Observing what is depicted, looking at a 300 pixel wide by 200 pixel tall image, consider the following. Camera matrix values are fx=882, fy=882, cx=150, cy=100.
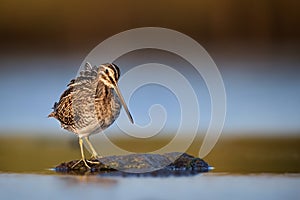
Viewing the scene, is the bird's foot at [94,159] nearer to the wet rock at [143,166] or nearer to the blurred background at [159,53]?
the wet rock at [143,166]

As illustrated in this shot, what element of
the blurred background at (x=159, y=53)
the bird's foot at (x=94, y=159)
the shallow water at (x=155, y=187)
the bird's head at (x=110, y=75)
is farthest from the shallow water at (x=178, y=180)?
the blurred background at (x=159, y=53)

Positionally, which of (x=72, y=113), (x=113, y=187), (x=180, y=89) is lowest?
(x=113, y=187)

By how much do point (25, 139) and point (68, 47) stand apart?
3.39 m

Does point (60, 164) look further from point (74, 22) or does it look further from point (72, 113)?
point (74, 22)

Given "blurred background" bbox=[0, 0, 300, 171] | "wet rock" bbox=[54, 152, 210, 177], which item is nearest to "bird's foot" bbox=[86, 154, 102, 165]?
"wet rock" bbox=[54, 152, 210, 177]

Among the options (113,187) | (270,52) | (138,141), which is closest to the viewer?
(113,187)

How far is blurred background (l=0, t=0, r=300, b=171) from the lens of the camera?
9578 millimetres

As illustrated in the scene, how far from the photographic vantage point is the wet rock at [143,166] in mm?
6457

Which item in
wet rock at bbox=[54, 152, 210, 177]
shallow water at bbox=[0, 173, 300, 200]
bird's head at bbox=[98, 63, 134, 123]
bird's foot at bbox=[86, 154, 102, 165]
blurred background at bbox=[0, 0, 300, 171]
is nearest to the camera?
shallow water at bbox=[0, 173, 300, 200]

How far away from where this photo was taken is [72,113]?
23.7 ft

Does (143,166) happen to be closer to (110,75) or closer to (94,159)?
(94,159)

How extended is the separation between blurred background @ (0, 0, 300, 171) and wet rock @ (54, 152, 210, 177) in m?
2.25

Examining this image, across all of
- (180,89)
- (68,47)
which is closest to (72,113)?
(180,89)

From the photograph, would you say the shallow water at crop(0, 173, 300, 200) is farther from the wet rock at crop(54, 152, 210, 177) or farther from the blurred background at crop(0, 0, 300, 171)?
the blurred background at crop(0, 0, 300, 171)
